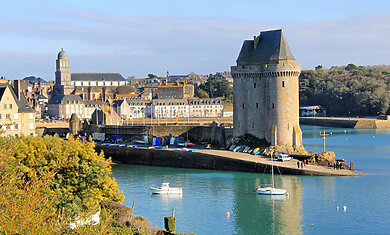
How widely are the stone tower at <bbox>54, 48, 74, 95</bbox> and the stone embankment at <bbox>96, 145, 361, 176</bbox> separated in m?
82.3

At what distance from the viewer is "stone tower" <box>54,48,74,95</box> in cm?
12538

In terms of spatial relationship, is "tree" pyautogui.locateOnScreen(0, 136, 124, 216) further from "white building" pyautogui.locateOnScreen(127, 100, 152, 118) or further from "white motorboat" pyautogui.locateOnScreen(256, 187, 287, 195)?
"white building" pyautogui.locateOnScreen(127, 100, 152, 118)

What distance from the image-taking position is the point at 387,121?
85875 millimetres

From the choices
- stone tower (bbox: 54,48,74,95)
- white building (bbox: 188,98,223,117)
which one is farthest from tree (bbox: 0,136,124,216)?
stone tower (bbox: 54,48,74,95)

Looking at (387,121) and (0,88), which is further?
(387,121)

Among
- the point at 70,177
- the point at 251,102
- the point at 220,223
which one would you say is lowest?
the point at 220,223

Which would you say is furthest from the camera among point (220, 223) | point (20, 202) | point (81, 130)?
point (81, 130)

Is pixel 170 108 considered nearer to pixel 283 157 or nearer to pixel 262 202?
pixel 283 157

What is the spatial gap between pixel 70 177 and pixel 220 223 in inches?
272

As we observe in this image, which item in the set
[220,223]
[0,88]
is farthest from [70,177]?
[0,88]

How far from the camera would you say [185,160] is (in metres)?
40.1

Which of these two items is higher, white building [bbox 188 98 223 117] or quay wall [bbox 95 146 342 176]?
white building [bbox 188 98 223 117]

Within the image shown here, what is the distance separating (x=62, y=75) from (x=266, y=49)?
9317cm

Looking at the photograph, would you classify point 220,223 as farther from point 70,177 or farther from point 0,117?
point 0,117
